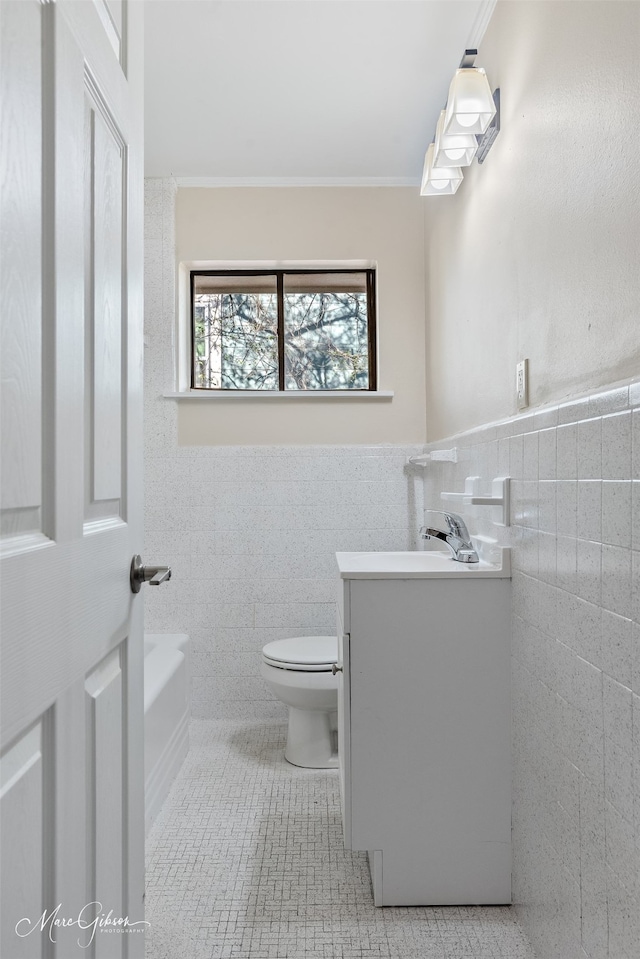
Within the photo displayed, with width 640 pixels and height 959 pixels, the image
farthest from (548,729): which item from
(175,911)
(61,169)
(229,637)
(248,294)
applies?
(248,294)

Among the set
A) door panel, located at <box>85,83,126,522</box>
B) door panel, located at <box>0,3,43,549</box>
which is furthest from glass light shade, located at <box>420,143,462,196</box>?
door panel, located at <box>0,3,43,549</box>

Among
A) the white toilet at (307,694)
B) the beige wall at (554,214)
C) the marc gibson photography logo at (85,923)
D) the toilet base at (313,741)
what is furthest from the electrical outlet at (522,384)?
the toilet base at (313,741)

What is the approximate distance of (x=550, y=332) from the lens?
1567 millimetres

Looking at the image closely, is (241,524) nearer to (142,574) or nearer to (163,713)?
(163,713)

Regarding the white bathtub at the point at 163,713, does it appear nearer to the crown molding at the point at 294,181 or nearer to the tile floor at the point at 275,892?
the tile floor at the point at 275,892

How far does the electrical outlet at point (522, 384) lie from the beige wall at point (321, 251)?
1527 millimetres

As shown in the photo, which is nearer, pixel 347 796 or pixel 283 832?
pixel 347 796

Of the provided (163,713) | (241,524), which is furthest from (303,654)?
(241,524)

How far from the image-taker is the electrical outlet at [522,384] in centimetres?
174

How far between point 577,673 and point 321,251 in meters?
2.51

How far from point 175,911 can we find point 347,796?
51 centimetres

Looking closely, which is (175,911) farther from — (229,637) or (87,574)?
(229,637)

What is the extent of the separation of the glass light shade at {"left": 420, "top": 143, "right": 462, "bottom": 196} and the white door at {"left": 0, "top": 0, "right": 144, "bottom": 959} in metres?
1.40

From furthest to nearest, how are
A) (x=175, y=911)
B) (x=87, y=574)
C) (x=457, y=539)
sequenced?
(x=457, y=539)
(x=175, y=911)
(x=87, y=574)
